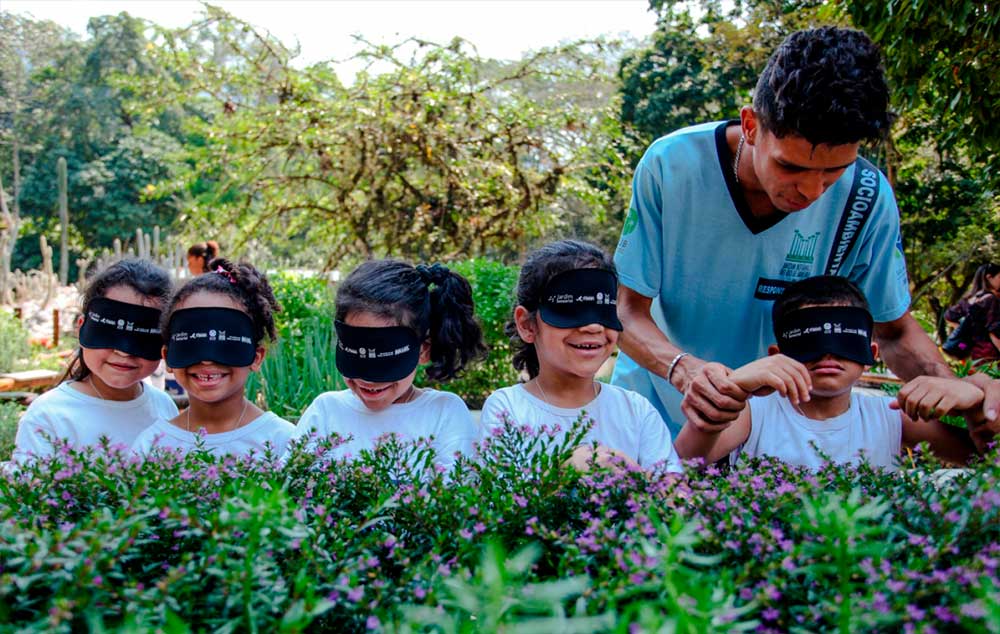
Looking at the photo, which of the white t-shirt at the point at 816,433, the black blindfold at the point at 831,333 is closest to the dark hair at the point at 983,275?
the white t-shirt at the point at 816,433

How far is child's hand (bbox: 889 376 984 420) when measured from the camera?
2342 millimetres

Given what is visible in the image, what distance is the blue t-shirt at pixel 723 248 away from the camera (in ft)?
9.31

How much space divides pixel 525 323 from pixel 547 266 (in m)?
0.24

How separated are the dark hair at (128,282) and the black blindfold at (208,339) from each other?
13.2 inches

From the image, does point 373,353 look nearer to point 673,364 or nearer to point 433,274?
point 433,274

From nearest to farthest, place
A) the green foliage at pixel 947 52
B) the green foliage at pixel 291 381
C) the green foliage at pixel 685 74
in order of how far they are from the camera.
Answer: the green foliage at pixel 947 52 < the green foliage at pixel 291 381 < the green foliage at pixel 685 74

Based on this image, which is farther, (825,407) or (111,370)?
(111,370)

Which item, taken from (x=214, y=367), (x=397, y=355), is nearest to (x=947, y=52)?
(x=397, y=355)

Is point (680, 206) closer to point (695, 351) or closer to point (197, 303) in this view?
point (695, 351)

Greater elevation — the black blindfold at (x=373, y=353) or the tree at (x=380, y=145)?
the tree at (x=380, y=145)

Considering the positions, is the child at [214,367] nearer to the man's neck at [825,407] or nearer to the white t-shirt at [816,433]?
the white t-shirt at [816,433]

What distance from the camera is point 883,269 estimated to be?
297 cm

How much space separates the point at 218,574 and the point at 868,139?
2.08 meters

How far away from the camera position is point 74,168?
1372 inches
